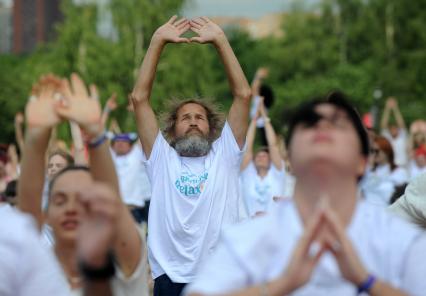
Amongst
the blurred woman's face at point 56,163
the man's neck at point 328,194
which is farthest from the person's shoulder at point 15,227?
the blurred woman's face at point 56,163

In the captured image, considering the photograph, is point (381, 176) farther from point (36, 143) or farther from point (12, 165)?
point (36, 143)

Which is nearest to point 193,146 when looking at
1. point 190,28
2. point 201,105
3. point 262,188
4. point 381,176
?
point 201,105

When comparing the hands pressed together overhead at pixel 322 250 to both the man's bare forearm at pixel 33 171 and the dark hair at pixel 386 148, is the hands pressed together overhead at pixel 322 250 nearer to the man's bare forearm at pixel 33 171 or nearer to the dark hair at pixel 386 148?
the man's bare forearm at pixel 33 171

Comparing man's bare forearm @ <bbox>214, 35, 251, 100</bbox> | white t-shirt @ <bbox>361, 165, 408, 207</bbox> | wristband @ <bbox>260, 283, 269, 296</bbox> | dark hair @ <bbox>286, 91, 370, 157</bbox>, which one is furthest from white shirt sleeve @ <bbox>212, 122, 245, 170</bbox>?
white t-shirt @ <bbox>361, 165, 408, 207</bbox>

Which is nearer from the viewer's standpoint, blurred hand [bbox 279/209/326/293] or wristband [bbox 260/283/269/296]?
blurred hand [bbox 279/209/326/293]

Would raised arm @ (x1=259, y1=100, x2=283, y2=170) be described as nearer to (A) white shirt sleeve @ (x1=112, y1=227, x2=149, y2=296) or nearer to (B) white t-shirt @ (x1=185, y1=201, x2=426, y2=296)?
(A) white shirt sleeve @ (x1=112, y1=227, x2=149, y2=296)

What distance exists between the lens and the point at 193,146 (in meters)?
8.91

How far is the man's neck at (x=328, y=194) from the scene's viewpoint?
4184 millimetres

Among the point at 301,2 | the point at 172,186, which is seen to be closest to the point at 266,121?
the point at 172,186

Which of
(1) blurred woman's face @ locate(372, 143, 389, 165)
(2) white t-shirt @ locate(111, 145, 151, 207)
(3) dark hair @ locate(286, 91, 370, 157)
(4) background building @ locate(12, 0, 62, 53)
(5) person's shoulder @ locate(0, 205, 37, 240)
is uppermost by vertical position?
(3) dark hair @ locate(286, 91, 370, 157)

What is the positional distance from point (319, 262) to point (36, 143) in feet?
4.88

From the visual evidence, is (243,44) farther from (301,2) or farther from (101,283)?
(101,283)

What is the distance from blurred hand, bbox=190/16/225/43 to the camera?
328 inches

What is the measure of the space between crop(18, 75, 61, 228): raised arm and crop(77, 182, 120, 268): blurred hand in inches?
43.3
